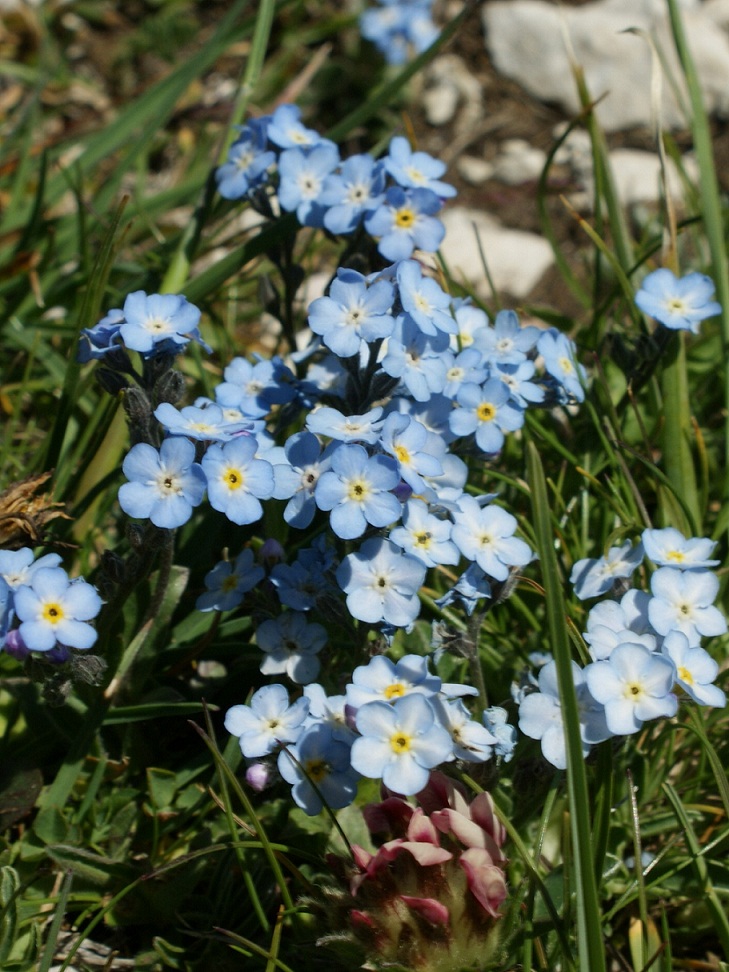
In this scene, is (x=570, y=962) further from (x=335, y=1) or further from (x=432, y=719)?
(x=335, y=1)

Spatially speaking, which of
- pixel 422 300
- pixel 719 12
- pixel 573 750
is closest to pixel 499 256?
pixel 719 12

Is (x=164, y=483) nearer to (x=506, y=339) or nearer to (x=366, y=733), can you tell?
(x=366, y=733)

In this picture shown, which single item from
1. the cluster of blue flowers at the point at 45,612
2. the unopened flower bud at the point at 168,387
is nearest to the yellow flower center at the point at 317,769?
the cluster of blue flowers at the point at 45,612

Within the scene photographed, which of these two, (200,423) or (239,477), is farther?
(200,423)

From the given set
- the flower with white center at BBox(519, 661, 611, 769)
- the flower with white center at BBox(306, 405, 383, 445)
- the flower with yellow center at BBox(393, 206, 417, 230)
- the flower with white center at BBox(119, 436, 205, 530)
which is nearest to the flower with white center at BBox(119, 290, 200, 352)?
the flower with white center at BBox(119, 436, 205, 530)

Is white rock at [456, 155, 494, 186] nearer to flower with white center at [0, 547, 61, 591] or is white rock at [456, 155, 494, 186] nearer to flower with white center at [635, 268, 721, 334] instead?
flower with white center at [635, 268, 721, 334]
